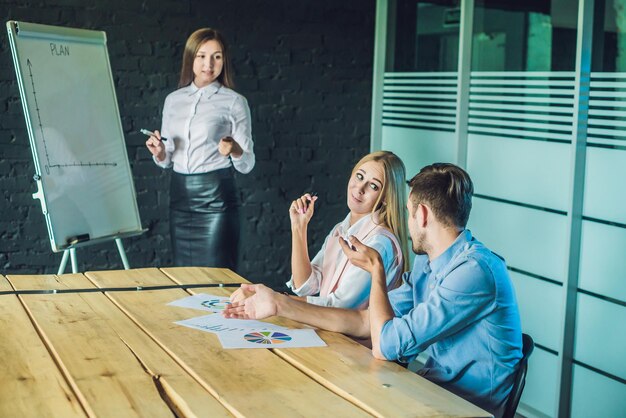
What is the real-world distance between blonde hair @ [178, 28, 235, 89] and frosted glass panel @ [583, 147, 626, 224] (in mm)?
1769

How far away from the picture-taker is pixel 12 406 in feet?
5.34

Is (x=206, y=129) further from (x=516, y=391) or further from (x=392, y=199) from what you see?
(x=516, y=391)

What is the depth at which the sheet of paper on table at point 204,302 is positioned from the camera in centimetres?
246

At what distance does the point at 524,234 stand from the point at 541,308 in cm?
33

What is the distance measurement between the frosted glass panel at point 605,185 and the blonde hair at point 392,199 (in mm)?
972

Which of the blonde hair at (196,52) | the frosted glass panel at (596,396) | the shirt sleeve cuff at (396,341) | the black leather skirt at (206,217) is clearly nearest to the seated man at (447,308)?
the shirt sleeve cuff at (396,341)

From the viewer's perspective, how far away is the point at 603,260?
3326mm

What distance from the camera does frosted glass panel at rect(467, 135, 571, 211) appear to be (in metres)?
3.54

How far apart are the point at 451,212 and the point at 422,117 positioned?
2490mm

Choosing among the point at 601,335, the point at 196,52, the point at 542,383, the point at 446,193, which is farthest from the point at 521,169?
the point at 446,193

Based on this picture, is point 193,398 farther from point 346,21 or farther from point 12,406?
point 346,21

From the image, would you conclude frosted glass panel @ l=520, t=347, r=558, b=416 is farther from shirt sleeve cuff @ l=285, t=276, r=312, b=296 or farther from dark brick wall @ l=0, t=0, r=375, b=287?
dark brick wall @ l=0, t=0, r=375, b=287

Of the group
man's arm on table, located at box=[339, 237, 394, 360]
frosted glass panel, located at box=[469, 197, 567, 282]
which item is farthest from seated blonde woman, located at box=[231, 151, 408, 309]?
frosted glass panel, located at box=[469, 197, 567, 282]

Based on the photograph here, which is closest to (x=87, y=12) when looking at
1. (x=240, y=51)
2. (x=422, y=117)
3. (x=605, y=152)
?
(x=240, y=51)
